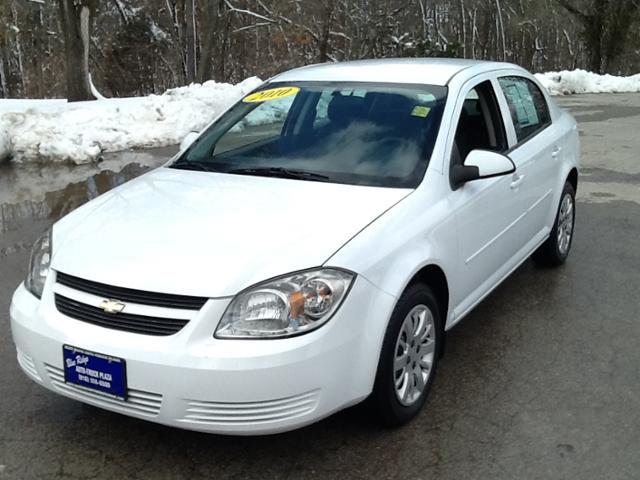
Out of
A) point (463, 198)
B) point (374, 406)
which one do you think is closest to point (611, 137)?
point (463, 198)

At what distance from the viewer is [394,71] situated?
423cm

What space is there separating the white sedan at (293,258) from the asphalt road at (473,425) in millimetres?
285

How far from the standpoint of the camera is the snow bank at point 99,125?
1019 cm

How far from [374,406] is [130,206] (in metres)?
1.50

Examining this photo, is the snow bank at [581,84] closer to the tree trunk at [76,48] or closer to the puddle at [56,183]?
the tree trunk at [76,48]

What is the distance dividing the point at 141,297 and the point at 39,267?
762 millimetres

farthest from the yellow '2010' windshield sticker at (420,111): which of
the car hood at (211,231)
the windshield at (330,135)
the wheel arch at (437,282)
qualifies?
the wheel arch at (437,282)

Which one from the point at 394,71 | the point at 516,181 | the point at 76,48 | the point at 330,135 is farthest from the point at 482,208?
the point at 76,48

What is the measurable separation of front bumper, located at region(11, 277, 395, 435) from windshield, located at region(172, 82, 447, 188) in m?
0.97

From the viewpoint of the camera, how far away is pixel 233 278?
2727 millimetres

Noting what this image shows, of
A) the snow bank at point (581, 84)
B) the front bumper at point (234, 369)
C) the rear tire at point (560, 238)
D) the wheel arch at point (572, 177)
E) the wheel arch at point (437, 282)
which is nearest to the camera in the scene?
the front bumper at point (234, 369)

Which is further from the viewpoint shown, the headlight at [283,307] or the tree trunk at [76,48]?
the tree trunk at [76,48]

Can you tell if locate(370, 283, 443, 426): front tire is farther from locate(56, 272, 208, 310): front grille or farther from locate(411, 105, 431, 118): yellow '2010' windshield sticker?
locate(411, 105, 431, 118): yellow '2010' windshield sticker

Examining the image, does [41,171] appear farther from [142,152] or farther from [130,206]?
[130,206]
